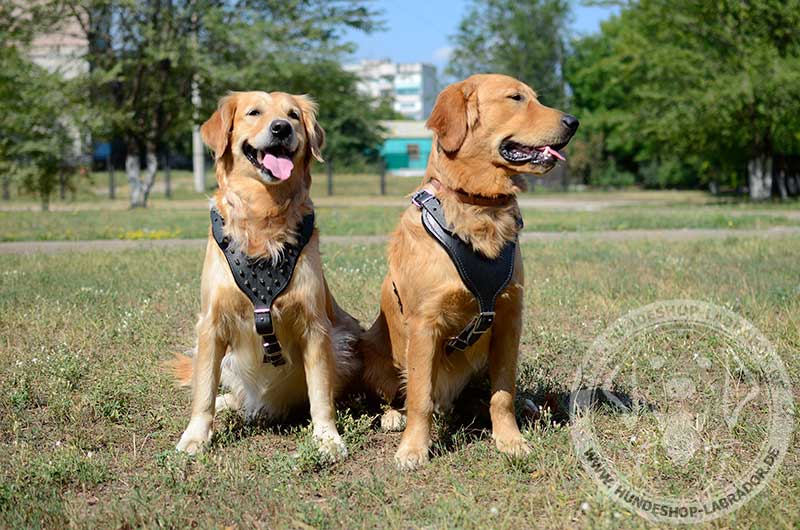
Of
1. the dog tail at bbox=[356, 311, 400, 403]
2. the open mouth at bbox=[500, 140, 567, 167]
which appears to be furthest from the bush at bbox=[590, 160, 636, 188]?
the open mouth at bbox=[500, 140, 567, 167]

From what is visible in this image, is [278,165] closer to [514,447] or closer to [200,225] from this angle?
[514,447]

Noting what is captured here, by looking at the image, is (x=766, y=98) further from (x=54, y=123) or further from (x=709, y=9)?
(x=54, y=123)

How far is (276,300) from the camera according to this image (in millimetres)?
3930

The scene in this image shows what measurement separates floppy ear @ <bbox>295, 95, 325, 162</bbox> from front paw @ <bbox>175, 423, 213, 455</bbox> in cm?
161

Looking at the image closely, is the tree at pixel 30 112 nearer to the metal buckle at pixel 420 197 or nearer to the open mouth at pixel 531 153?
the metal buckle at pixel 420 197

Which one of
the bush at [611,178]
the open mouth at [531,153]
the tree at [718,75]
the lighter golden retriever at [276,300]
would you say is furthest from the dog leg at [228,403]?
the bush at [611,178]

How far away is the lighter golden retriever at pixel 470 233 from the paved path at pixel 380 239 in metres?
7.70

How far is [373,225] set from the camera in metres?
14.6

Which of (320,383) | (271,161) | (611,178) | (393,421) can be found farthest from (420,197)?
(611,178)

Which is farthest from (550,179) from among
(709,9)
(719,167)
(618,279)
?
(618,279)

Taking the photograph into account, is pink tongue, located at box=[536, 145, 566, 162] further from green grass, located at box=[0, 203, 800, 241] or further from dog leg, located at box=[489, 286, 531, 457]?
green grass, located at box=[0, 203, 800, 241]

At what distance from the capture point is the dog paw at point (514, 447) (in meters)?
3.65

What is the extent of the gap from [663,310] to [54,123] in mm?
19398

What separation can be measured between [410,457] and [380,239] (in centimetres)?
886
